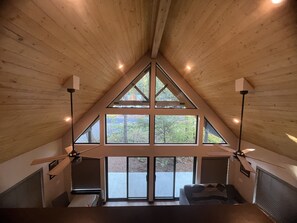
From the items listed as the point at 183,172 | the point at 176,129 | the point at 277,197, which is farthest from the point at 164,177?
the point at 277,197

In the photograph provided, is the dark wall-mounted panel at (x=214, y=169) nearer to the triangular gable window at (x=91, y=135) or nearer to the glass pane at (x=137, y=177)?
the glass pane at (x=137, y=177)

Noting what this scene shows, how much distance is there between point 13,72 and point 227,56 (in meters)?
2.99

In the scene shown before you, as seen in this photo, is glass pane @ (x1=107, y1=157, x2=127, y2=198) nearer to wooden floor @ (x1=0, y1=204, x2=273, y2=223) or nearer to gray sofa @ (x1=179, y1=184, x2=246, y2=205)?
gray sofa @ (x1=179, y1=184, x2=246, y2=205)

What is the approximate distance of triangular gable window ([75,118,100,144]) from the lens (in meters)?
5.64

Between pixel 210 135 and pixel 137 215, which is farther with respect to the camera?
pixel 210 135

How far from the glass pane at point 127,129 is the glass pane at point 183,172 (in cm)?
151

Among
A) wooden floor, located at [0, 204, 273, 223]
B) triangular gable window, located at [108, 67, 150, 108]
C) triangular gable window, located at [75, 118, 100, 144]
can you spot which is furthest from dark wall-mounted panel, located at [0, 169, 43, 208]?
→ wooden floor, located at [0, 204, 273, 223]

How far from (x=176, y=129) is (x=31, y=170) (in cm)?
442

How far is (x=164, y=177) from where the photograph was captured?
6012 mm

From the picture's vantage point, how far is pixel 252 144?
512 centimetres

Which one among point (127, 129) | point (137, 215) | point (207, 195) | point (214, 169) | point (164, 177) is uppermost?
point (137, 215)

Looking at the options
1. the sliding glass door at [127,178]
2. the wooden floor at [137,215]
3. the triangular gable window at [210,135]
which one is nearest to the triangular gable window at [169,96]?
the triangular gable window at [210,135]

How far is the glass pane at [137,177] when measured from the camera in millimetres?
5879

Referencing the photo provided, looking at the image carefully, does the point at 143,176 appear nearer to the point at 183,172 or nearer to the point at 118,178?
the point at 118,178
